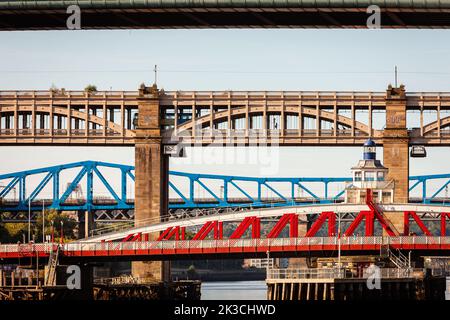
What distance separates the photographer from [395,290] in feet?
431

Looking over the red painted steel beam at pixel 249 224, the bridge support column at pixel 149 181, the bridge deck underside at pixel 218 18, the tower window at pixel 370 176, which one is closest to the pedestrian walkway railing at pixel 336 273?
the red painted steel beam at pixel 249 224

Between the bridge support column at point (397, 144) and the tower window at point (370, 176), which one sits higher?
the bridge support column at point (397, 144)

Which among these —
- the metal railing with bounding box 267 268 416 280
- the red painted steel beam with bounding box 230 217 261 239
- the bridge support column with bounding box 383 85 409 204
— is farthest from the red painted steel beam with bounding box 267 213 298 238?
the bridge support column with bounding box 383 85 409 204

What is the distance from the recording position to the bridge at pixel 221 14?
301 ft

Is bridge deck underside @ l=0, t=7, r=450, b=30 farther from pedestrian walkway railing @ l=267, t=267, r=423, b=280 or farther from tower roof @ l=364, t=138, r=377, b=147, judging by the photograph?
tower roof @ l=364, t=138, r=377, b=147

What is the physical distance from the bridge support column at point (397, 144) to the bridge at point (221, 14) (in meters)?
71.0

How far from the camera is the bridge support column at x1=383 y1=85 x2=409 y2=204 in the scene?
166 meters

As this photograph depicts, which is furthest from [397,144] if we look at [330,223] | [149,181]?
[149,181]

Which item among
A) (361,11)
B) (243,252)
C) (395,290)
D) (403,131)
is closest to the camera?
(361,11)

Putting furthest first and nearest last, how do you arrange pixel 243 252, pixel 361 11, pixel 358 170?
pixel 358 170
pixel 243 252
pixel 361 11

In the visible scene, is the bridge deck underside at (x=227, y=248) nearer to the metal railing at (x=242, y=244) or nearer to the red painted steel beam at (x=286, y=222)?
the metal railing at (x=242, y=244)
